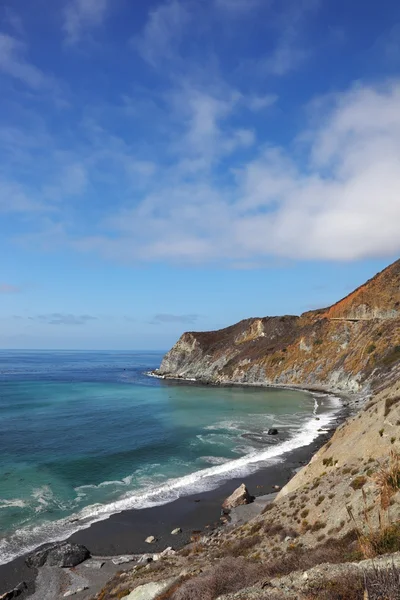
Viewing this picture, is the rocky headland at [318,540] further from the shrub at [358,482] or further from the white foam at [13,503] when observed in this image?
the white foam at [13,503]

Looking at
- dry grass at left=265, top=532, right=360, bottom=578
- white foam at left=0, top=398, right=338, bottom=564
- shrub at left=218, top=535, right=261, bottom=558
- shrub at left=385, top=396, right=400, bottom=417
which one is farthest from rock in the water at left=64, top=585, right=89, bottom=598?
shrub at left=385, top=396, right=400, bottom=417

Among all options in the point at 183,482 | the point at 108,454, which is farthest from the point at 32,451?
the point at 183,482

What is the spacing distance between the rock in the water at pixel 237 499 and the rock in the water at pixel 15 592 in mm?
15535

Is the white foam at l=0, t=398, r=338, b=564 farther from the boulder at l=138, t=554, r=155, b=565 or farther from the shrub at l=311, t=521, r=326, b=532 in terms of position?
the shrub at l=311, t=521, r=326, b=532

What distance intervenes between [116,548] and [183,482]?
12.6m

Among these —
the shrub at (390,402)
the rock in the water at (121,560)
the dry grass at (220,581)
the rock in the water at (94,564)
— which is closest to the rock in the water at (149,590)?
the dry grass at (220,581)

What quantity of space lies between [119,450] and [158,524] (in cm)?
2048

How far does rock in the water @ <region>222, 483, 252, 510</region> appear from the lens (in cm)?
3102

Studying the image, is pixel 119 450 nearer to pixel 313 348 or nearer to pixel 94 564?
pixel 94 564

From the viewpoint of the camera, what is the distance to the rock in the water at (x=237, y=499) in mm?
31016

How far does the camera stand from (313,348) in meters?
123

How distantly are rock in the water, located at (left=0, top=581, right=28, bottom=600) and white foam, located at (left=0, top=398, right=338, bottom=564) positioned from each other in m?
3.28

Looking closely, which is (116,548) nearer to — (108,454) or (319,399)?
(108,454)

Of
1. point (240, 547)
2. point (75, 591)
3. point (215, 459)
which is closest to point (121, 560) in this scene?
point (75, 591)
